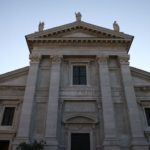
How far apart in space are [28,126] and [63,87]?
471cm

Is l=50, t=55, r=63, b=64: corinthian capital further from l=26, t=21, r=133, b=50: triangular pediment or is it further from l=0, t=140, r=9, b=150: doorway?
l=0, t=140, r=9, b=150: doorway

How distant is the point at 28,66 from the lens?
21141 millimetres

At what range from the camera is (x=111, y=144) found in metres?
16.0

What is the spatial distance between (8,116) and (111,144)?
8.94 meters

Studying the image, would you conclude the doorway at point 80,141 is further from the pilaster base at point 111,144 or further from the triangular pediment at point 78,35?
the triangular pediment at point 78,35

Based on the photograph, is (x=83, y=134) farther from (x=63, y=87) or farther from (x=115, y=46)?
(x=115, y=46)

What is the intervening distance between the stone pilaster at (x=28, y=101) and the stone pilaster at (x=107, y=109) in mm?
5891

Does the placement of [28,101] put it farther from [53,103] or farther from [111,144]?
[111,144]

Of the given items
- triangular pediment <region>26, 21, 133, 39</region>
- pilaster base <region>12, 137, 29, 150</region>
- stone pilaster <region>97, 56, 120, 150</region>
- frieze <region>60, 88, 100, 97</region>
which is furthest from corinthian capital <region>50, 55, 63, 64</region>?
pilaster base <region>12, 137, 29, 150</region>

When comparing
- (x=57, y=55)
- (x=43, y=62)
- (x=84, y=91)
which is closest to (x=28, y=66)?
(x=43, y=62)

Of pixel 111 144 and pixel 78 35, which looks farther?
pixel 78 35

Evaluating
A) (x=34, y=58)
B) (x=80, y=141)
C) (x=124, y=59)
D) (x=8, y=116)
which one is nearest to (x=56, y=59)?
(x=34, y=58)

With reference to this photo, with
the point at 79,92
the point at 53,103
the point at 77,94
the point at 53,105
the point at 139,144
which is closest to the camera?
the point at 139,144

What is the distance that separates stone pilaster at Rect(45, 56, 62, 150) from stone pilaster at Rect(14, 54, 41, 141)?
144 cm
